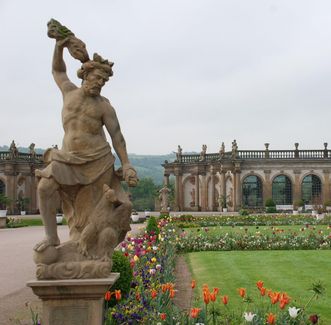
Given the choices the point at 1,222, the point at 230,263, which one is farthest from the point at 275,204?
the point at 230,263

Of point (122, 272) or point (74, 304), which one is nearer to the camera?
point (74, 304)

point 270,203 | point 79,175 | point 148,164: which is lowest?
point 270,203

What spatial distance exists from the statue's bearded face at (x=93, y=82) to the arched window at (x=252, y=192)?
4402 cm

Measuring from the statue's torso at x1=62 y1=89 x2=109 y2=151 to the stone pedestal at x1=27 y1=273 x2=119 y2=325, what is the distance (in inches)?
56.6

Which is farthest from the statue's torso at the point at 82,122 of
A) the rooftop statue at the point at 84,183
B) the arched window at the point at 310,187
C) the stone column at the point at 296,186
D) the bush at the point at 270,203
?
the arched window at the point at 310,187

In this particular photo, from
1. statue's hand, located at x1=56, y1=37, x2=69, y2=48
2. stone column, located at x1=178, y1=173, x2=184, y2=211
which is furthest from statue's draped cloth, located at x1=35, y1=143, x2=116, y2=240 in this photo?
stone column, located at x1=178, y1=173, x2=184, y2=211

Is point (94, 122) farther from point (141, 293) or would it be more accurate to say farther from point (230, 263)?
point (230, 263)

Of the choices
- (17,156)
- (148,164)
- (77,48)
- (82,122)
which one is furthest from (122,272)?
(148,164)

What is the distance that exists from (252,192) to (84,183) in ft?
146

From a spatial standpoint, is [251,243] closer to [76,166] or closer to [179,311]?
[179,311]

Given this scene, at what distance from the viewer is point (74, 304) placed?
16.8ft

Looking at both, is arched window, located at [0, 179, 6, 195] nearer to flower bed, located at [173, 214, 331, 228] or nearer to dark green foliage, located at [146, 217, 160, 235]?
flower bed, located at [173, 214, 331, 228]

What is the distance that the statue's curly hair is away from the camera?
17.5 ft

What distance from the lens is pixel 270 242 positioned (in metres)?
17.1
